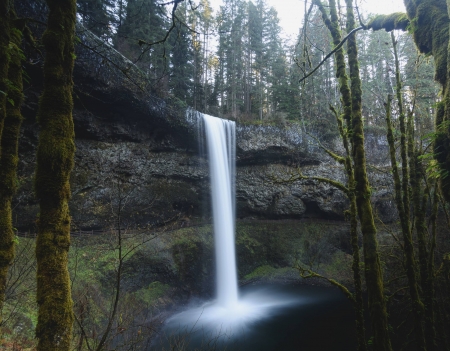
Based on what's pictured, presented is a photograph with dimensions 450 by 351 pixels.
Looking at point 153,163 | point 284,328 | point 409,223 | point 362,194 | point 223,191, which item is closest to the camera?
point 362,194

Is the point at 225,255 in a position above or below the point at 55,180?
below

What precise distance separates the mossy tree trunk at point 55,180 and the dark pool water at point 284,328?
21.2 feet

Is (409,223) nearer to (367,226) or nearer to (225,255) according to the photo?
(367,226)

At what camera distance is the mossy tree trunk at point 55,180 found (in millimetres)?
2219

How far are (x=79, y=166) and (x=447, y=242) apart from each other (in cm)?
1895

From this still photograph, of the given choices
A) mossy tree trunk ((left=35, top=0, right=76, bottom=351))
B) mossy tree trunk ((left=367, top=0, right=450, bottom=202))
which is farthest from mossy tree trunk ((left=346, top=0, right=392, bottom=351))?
mossy tree trunk ((left=35, top=0, right=76, bottom=351))

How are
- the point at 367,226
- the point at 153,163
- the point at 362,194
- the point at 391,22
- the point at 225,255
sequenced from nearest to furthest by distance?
the point at 367,226 → the point at 362,194 → the point at 391,22 → the point at 153,163 → the point at 225,255

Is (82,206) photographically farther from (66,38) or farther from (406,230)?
(406,230)

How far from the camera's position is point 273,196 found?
68.0 ft

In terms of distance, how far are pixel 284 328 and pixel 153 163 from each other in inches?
468

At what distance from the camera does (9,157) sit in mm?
3289

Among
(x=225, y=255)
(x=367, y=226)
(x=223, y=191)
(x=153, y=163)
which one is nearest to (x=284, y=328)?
(x=225, y=255)

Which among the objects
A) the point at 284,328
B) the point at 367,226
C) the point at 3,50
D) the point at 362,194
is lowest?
the point at 284,328

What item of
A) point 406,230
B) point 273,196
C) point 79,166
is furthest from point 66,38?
point 273,196
